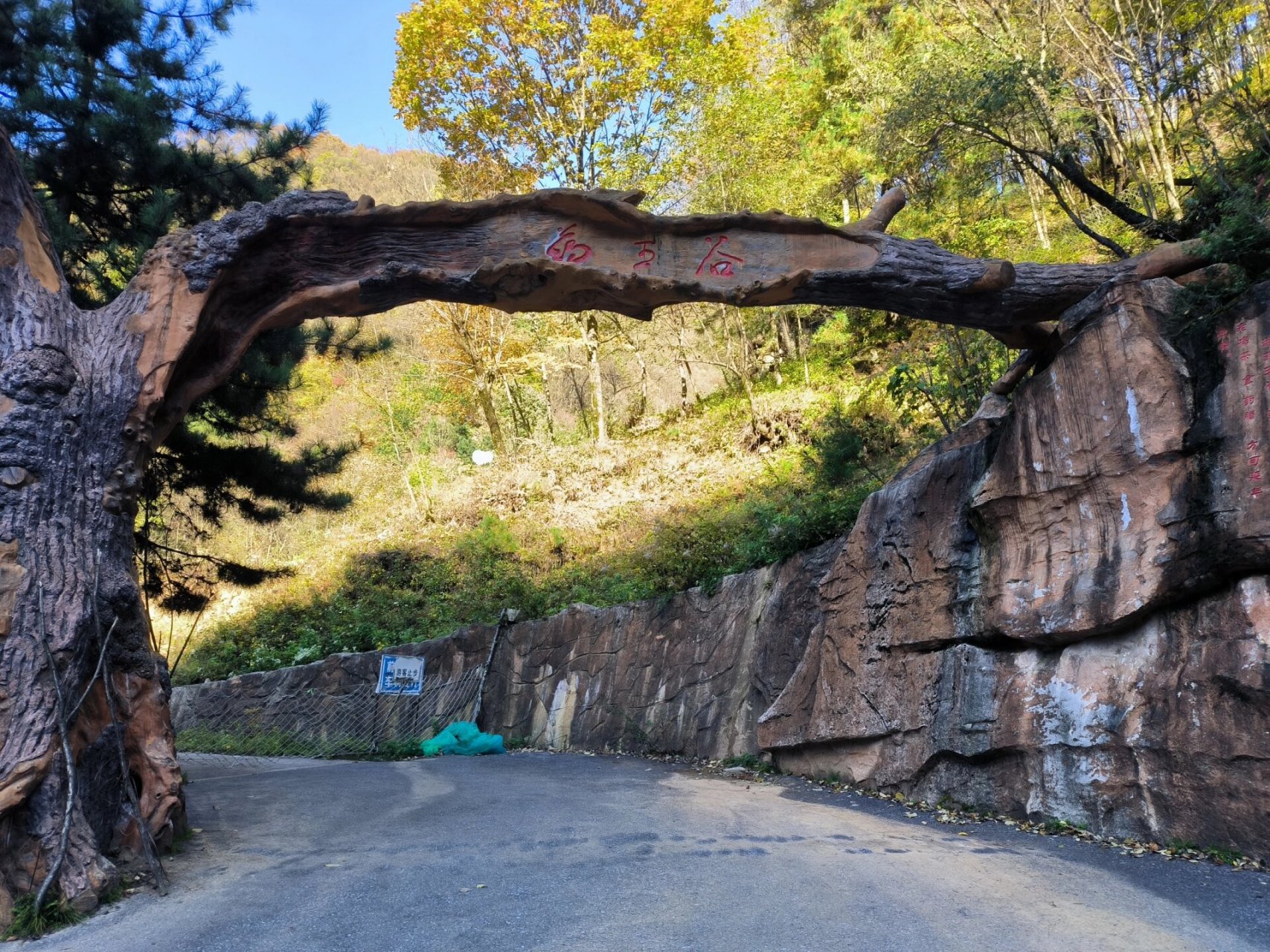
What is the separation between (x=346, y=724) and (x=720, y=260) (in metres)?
8.65

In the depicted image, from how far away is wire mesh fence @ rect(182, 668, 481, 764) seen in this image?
36.3 ft

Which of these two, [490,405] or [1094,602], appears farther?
[490,405]

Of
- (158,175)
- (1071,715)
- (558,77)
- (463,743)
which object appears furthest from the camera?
(558,77)

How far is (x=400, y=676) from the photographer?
1139 cm

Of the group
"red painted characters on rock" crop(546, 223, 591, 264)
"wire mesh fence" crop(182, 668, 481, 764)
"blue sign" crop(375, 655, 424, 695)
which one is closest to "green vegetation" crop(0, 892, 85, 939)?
"red painted characters on rock" crop(546, 223, 591, 264)

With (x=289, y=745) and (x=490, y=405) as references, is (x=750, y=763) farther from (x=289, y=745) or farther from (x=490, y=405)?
(x=490, y=405)

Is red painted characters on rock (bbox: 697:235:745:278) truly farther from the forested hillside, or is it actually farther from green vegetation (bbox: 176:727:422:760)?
green vegetation (bbox: 176:727:422:760)

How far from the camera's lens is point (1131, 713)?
184 inches

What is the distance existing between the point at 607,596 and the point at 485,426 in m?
14.0

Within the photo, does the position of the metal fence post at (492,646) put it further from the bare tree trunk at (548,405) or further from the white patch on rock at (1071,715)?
the bare tree trunk at (548,405)

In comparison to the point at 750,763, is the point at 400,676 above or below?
→ above

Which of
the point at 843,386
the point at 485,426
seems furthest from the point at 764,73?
the point at 485,426

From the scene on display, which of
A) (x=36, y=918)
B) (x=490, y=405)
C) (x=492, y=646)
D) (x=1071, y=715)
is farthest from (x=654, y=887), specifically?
(x=490, y=405)

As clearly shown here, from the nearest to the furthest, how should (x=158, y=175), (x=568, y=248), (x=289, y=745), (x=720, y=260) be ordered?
(x=568, y=248)
(x=720, y=260)
(x=158, y=175)
(x=289, y=745)
